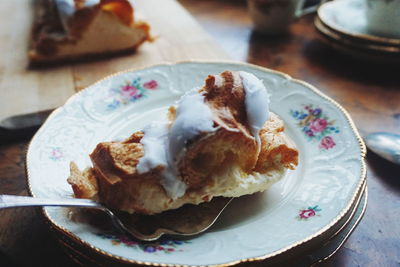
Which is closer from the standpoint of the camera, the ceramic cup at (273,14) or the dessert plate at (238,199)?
the dessert plate at (238,199)

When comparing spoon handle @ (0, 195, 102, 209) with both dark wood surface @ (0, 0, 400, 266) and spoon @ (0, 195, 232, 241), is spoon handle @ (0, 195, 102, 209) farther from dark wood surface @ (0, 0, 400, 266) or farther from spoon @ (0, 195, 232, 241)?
dark wood surface @ (0, 0, 400, 266)

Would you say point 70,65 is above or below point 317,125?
below

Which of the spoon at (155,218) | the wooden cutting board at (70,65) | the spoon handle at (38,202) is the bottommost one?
the wooden cutting board at (70,65)

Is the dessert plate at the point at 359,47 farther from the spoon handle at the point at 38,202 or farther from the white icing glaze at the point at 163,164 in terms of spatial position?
the spoon handle at the point at 38,202

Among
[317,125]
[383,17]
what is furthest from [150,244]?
[383,17]

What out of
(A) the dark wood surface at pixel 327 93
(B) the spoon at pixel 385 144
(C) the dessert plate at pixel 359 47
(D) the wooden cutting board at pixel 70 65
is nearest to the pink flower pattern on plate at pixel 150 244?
(A) the dark wood surface at pixel 327 93

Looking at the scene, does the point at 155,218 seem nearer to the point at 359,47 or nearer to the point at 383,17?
the point at 359,47
